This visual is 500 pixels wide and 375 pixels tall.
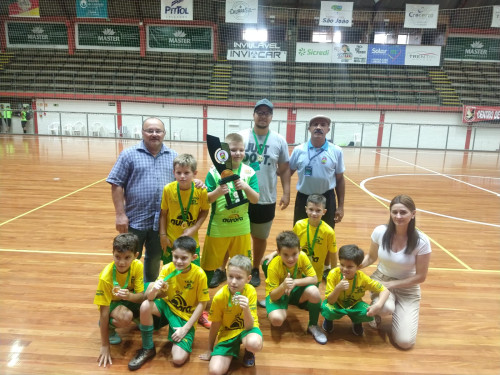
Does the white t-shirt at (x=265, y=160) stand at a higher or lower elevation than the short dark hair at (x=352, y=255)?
higher

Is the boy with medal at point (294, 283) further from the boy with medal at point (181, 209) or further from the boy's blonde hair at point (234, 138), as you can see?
the boy's blonde hair at point (234, 138)

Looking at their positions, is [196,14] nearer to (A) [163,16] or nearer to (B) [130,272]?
(A) [163,16]

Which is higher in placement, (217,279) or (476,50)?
(476,50)

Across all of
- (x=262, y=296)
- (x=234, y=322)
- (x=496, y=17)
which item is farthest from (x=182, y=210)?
(x=496, y=17)

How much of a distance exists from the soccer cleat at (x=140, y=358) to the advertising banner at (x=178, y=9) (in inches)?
657

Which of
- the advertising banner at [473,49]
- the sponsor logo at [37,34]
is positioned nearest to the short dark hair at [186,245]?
the advertising banner at [473,49]

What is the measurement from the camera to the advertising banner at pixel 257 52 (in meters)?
18.3

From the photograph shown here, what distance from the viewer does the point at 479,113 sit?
18.5m

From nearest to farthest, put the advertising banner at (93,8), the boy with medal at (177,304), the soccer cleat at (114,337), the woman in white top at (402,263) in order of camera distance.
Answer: the boy with medal at (177,304) → the soccer cleat at (114,337) → the woman in white top at (402,263) → the advertising banner at (93,8)

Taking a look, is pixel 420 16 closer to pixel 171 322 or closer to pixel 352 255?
pixel 352 255

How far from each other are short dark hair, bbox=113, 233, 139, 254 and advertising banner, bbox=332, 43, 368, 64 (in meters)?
18.0

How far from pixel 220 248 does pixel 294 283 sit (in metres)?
0.71

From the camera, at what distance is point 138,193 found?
2730mm

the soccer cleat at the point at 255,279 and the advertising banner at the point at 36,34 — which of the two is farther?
the advertising banner at the point at 36,34
